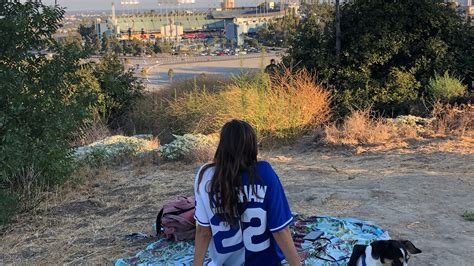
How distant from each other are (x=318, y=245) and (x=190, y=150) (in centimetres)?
514

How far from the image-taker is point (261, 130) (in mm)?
11289

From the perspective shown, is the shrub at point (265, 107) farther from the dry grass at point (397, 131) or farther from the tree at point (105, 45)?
the tree at point (105, 45)

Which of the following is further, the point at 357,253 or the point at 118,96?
the point at 118,96

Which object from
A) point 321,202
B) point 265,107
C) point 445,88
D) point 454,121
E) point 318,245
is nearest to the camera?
point 318,245

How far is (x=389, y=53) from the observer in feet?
49.4

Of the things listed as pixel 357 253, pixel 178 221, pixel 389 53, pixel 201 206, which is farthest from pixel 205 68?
pixel 201 206

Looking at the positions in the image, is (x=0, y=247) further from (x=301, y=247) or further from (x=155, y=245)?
(x=301, y=247)

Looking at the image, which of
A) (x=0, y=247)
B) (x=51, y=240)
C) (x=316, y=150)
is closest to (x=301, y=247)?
(x=51, y=240)

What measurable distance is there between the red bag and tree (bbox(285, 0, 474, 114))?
10.0 meters

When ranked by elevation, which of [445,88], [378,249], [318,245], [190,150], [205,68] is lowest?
[205,68]

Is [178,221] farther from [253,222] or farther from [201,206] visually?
[253,222]

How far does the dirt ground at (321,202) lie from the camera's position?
16.1ft

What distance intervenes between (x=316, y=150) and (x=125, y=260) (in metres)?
6.18

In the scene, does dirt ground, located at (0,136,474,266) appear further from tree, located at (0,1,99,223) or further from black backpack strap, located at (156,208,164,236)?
tree, located at (0,1,99,223)
